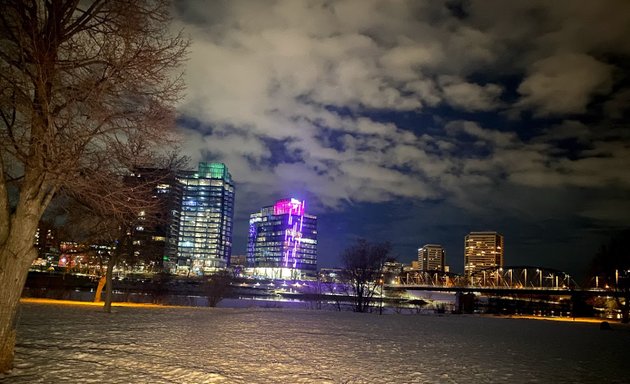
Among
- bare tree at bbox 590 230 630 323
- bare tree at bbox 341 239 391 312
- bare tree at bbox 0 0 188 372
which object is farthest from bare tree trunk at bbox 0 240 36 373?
bare tree at bbox 590 230 630 323

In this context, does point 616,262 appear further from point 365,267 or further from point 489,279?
point 489,279

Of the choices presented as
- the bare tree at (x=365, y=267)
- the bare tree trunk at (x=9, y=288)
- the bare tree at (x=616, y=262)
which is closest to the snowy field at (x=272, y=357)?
the bare tree trunk at (x=9, y=288)

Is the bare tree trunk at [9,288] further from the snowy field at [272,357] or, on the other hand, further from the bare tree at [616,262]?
the bare tree at [616,262]

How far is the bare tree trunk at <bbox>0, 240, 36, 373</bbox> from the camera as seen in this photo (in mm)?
8031

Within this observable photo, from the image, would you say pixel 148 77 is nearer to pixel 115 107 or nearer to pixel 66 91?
pixel 115 107

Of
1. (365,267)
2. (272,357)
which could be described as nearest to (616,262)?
(365,267)

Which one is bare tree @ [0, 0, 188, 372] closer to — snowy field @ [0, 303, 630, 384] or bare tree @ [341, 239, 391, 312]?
snowy field @ [0, 303, 630, 384]

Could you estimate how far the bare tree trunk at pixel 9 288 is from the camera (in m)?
8.03

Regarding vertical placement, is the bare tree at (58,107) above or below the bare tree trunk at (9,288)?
above

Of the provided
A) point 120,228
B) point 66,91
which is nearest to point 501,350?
point 66,91

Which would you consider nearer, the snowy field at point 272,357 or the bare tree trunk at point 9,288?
the bare tree trunk at point 9,288

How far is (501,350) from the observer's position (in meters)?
16.8

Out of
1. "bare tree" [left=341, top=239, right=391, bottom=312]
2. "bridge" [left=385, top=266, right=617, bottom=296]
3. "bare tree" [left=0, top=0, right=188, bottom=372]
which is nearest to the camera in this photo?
"bare tree" [left=0, top=0, right=188, bottom=372]

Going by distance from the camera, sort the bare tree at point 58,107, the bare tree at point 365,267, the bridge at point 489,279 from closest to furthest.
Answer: the bare tree at point 58,107 → the bare tree at point 365,267 → the bridge at point 489,279
